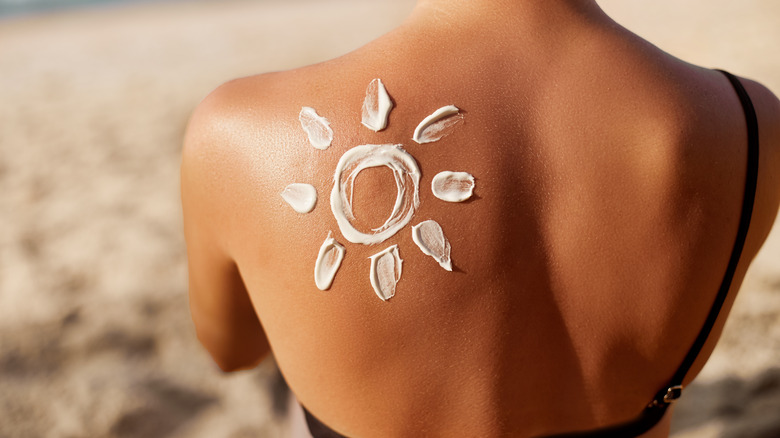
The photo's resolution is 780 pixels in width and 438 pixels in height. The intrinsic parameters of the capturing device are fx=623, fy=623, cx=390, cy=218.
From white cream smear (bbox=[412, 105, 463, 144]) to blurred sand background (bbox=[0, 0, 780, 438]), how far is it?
4.46 ft

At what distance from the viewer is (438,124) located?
75 centimetres

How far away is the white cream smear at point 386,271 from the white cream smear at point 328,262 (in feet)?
0.14

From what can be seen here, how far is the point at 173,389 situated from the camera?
77.4 inches

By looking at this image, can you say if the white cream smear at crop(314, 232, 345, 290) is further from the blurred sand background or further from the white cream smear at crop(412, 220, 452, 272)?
the blurred sand background

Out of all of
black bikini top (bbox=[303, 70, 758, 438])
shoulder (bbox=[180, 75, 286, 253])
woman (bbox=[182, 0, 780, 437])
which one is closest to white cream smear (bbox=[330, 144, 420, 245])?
woman (bbox=[182, 0, 780, 437])

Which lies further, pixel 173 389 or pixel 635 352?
pixel 173 389

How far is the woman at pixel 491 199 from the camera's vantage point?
750 mm

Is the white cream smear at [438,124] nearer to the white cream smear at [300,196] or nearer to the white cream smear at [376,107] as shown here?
the white cream smear at [376,107]

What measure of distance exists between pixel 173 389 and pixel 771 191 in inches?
68.6

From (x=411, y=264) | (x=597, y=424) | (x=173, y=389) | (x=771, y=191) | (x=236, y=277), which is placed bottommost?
(x=173, y=389)

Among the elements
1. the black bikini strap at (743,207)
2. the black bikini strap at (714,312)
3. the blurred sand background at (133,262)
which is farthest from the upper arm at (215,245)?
the blurred sand background at (133,262)

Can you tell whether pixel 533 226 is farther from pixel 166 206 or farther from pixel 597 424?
pixel 166 206

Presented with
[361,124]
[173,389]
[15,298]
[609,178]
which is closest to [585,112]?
[609,178]

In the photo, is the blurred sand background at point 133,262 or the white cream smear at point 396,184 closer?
the white cream smear at point 396,184
